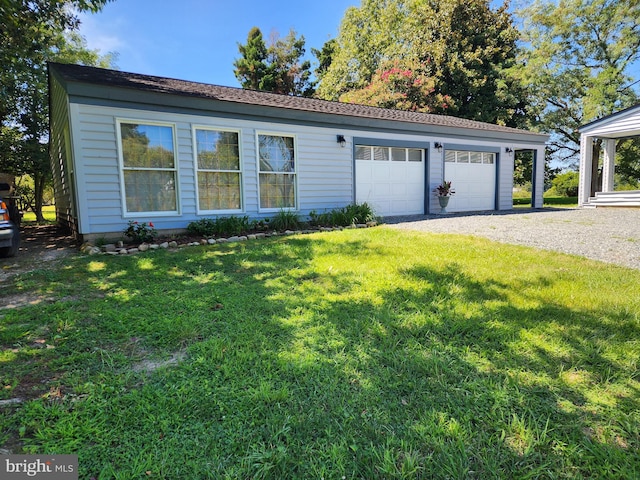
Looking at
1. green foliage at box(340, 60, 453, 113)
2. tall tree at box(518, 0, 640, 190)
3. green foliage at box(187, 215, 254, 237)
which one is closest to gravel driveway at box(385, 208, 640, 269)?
green foliage at box(187, 215, 254, 237)

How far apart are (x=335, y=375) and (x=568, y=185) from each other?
23690 mm

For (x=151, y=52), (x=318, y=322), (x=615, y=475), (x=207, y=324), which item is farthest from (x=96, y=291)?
(x=151, y=52)

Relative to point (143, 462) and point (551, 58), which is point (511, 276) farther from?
point (551, 58)

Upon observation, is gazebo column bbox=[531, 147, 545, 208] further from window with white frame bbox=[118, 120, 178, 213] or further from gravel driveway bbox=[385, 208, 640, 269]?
window with white frame bbox=[118, 120, 178, 213]

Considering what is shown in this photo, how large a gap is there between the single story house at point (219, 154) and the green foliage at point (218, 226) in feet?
0.92

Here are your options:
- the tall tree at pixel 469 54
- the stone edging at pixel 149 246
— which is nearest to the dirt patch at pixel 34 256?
the stone edging at pixel 149 246

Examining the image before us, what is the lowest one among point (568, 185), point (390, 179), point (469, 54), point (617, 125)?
point (390, 179)

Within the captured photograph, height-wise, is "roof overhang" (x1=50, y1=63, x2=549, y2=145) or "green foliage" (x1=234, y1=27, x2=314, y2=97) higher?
"green foliage" (x1=234, y1=27, x2=314, y2=97)

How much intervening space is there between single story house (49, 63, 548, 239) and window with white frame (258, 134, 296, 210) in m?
0.02

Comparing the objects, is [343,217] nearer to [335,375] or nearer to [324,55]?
[335,375]

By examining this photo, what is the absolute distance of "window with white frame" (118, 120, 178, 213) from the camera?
629 cm

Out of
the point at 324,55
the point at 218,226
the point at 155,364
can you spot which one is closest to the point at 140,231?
the point at 218,226

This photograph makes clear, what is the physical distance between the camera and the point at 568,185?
2011 centimetres

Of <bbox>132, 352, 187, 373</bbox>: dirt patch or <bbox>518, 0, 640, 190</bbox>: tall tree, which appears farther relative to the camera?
<bbox>518, 0, 640, 190</bbox>: tall tree
